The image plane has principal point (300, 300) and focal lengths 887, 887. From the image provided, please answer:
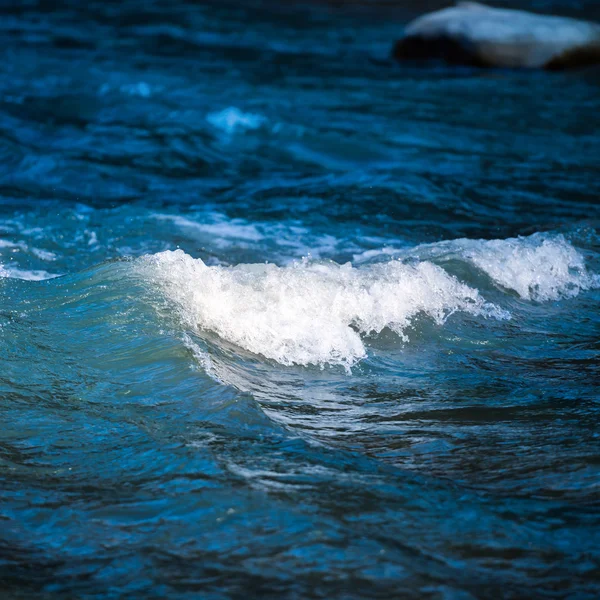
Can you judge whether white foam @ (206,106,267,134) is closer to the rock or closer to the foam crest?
the foam crest

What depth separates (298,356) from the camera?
169 inches

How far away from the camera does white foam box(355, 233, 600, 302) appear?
5500 millimetres

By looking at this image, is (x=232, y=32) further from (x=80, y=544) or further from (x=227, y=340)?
(x=80, y=544)

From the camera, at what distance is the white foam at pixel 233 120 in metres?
10.0

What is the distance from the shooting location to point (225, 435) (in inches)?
130

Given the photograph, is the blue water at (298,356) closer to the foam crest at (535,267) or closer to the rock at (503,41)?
the foam crest at (535,267)

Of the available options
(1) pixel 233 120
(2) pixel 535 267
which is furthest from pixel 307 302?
(1) pixel 233 120

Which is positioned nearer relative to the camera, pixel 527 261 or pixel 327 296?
pixel 327 296

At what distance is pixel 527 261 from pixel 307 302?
1.80 m

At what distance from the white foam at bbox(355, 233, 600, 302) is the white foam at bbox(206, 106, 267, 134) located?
13.5ft

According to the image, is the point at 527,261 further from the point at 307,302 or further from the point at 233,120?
the point at 233,120

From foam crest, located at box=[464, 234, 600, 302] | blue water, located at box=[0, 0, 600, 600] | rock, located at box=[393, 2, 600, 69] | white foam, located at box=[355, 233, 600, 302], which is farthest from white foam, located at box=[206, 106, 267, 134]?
rock, located at box=[393, 2, 600, 69]

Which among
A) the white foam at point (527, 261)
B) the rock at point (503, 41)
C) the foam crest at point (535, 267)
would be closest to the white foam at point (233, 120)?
the white foam at point (527, 261)

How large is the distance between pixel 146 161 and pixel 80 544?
6.49 meters
